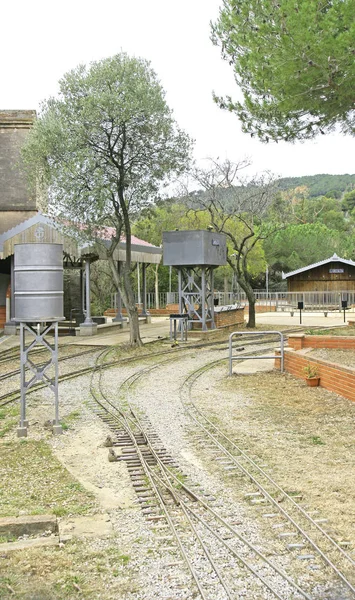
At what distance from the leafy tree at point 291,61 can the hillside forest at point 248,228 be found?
8526mm

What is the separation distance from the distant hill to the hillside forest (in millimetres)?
56786

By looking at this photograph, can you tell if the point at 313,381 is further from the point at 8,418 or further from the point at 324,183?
the point at 324,183

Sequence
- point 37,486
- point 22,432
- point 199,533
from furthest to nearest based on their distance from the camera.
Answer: point 22,432, point 37,486, point 199,533

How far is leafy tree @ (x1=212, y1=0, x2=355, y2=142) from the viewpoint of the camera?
39.2 feet

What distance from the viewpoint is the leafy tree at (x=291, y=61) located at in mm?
11945

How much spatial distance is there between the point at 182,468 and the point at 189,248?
18.8 m

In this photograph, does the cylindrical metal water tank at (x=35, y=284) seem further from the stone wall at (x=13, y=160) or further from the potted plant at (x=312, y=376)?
the stone wall at (x=13, y=160)

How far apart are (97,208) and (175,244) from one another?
507 centimetres

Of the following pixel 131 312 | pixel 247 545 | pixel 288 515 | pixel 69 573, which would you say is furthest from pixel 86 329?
pixel 69 573

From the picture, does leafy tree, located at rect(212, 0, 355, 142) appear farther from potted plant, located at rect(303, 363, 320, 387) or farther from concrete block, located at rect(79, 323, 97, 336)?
concrete block, located at rect(79, 323, 97, 336)

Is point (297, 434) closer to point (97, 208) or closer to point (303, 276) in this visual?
point (97, 208)

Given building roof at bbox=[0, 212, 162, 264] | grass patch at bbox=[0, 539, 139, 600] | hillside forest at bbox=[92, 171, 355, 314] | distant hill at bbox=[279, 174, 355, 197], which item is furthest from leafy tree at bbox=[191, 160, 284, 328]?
distant hill at bbox=[279, 174, 355, 197]

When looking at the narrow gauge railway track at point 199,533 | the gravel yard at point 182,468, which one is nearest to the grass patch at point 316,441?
the gravel yard at point 182,468

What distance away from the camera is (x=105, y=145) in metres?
22.0
